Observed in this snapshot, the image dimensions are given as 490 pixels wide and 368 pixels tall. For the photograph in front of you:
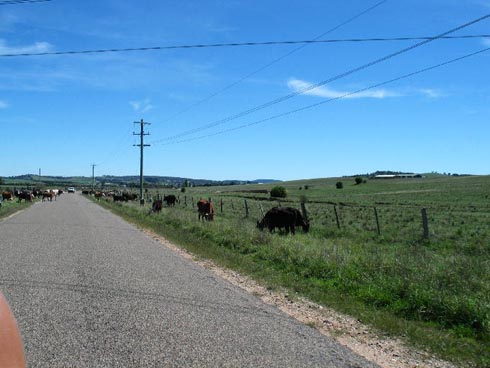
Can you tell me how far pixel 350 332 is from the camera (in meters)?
7.24

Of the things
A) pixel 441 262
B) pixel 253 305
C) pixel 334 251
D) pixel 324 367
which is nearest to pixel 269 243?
pixel 334 251

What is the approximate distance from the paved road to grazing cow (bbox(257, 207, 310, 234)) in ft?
33.9

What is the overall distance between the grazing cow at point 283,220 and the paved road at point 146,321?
1033 cm

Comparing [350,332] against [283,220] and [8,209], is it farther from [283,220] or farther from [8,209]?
[8,209]

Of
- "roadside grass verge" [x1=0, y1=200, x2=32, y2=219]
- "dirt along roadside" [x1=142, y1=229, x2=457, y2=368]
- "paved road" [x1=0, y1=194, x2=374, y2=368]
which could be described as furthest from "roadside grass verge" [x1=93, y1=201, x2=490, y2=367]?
"roadside grass verge" [x1=0, y1=200, x2=32, y2=219]

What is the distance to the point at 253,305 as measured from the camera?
28.4 feet

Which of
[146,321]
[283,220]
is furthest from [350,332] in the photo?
[283,220]

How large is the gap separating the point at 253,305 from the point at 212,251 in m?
7.65

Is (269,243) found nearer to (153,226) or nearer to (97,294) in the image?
(97,294)

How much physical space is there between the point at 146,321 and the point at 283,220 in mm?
16019

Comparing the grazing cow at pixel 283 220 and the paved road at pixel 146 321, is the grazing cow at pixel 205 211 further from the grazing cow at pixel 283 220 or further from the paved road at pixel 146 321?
the paved road at pixel 146 321

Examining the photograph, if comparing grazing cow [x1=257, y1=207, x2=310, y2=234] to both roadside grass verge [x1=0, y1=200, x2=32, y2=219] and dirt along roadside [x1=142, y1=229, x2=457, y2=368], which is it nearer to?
dirt along roadside [x1=142, y1=229, x2=457, y2=368]

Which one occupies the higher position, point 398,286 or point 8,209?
point 8,209

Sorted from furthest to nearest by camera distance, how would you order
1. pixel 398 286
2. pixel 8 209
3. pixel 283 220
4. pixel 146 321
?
pixel 8 209 → pixel 283 220 → pixel 398 286 → pixel 146 321
